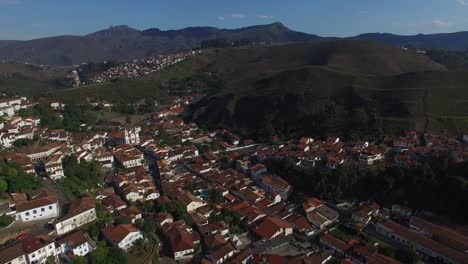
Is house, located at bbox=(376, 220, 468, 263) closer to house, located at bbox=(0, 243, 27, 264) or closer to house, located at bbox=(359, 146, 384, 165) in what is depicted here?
house, located at bbox=(359, 146, 384, 165)

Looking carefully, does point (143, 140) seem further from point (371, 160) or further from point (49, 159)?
point (371, 160)

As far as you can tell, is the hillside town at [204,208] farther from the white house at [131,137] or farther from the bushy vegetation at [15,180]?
the white house at [131,137]

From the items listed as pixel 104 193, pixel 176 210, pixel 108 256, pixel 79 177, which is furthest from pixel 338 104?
pixel 108 256

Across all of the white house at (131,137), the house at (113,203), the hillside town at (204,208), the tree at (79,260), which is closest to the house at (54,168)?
the hillside town at (204,208)

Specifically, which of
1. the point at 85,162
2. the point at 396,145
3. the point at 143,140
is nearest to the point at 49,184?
the point at 85,162

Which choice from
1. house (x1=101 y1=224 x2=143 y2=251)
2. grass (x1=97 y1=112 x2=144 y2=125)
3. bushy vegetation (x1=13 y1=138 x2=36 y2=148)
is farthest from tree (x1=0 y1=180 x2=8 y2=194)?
grass (x1=97 y1=112 x2=144 y2=125)

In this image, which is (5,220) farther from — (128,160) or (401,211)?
(401,211)
